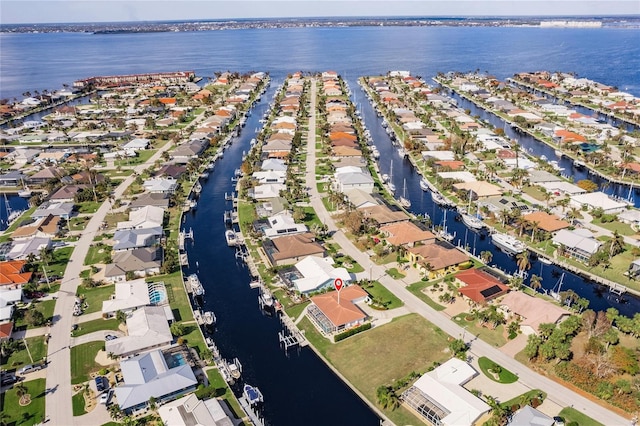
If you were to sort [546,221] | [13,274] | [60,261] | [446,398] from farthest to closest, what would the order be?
[546,221]
[60,261]
[13,274]
[446,398]

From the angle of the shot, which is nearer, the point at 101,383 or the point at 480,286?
the point at 101,383

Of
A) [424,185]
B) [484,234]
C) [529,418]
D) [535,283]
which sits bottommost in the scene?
[484,234]

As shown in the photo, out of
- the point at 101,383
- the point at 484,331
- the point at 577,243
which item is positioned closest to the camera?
the point at 101,383

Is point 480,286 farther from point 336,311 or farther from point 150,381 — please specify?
point 150,381

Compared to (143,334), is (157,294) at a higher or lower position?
lower

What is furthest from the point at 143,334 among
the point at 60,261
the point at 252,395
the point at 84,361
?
the point at 60,261

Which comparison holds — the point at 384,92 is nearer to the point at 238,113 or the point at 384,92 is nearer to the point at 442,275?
the point at 238,113

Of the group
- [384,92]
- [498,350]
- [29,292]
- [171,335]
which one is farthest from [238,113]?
→ [498,350]
